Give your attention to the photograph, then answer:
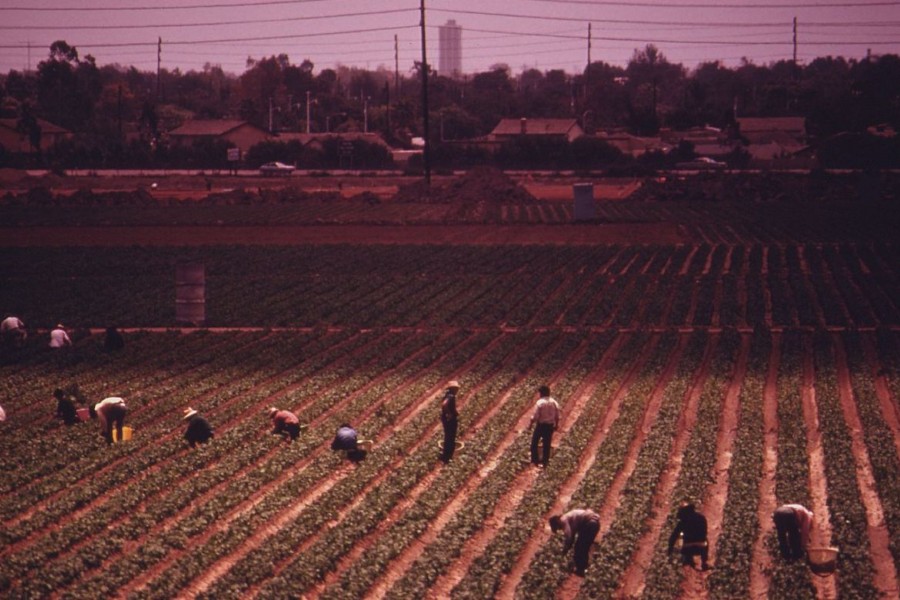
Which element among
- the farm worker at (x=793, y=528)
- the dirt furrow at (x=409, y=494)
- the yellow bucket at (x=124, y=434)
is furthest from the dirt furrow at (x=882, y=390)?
the yellow bucket at (x=124, y=434)

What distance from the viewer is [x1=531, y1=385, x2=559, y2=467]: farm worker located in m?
21.8

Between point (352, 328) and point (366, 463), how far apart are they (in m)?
15.9

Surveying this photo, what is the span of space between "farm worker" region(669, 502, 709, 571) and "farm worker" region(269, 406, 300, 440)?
34.1 feet

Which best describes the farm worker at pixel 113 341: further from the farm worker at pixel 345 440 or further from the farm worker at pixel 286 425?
the farm worker at pixel 345 440

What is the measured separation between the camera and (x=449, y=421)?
75.6 ft

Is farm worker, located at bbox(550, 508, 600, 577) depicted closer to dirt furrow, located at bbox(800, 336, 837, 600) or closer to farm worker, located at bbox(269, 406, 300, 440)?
dirt furrow, located at bbox(800, 336, 837, 600)

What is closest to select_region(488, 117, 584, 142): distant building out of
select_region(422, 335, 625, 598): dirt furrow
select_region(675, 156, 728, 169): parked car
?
select_region(675, 156, 728, 169): parked car

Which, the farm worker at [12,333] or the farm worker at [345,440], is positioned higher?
the farm worker at [12,333]

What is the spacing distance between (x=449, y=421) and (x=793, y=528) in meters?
8.23

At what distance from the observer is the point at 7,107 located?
155 meters

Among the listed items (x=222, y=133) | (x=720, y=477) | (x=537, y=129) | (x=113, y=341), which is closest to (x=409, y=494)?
(x=720, y=477)

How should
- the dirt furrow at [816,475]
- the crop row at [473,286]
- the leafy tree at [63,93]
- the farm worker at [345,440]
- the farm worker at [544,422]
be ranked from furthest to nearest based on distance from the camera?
the leafy tree at [63,93], the crop row at [473,286], the farm worker at [345,440], the farm worker at [544,422], the dirt furrow at [816,475]

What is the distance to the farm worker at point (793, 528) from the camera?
56.9ft

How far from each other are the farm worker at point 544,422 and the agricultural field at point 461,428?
1.30 ft
